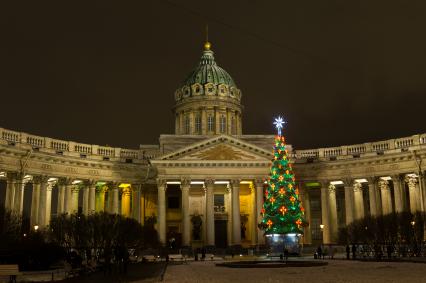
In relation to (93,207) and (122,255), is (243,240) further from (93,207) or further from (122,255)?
(122,255)

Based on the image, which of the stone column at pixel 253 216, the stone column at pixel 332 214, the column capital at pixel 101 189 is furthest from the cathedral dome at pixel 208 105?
the stone column at pixel 332 214

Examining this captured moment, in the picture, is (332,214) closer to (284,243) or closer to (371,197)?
(371,197)

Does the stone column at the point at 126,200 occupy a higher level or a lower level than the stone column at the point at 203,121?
lower

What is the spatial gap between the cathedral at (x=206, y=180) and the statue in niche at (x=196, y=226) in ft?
0.43

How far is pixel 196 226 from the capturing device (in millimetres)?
67875

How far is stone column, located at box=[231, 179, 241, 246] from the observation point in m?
60.3

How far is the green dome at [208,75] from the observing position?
3376 inches

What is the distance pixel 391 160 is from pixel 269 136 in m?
20.6

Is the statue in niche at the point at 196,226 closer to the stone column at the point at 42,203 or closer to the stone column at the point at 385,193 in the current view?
the stone column at the point at 42,203

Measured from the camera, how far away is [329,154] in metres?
66.4

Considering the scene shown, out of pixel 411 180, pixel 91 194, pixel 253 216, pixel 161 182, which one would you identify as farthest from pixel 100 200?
pixel 411 180

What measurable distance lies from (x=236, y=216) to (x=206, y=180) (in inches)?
220

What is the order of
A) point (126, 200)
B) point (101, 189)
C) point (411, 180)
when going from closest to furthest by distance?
point (411, 180), point (101, 189), point (126, 200)

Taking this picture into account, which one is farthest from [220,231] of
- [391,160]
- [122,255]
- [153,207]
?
[122,255]
